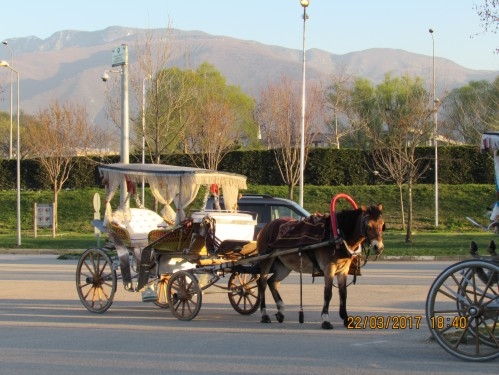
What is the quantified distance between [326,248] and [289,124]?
32313 millimetres

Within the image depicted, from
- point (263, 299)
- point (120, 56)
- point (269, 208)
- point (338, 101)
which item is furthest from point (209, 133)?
point (263, 299)

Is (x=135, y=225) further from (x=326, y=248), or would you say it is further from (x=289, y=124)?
(x=289, y=124)

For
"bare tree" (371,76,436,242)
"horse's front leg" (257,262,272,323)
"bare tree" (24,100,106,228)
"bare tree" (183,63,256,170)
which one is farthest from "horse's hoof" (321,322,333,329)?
"bare tree" (24,100,106,228)

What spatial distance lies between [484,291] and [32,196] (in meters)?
43.3

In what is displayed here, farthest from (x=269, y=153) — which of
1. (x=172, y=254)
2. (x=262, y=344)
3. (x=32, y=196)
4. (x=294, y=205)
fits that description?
(x=262, y=344)

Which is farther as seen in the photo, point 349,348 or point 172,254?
point 172,254

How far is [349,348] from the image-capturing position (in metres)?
10.3

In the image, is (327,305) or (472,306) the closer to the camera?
(472,306)

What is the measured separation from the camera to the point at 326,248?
39.5ft

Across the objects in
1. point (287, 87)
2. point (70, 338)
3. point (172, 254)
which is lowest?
point (70, 338)

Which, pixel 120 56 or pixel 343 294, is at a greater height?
pixel 120 56

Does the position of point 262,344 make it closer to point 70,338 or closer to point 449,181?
point 70,338

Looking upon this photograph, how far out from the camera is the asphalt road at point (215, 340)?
9273mm

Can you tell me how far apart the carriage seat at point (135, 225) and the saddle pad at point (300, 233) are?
2.98m
